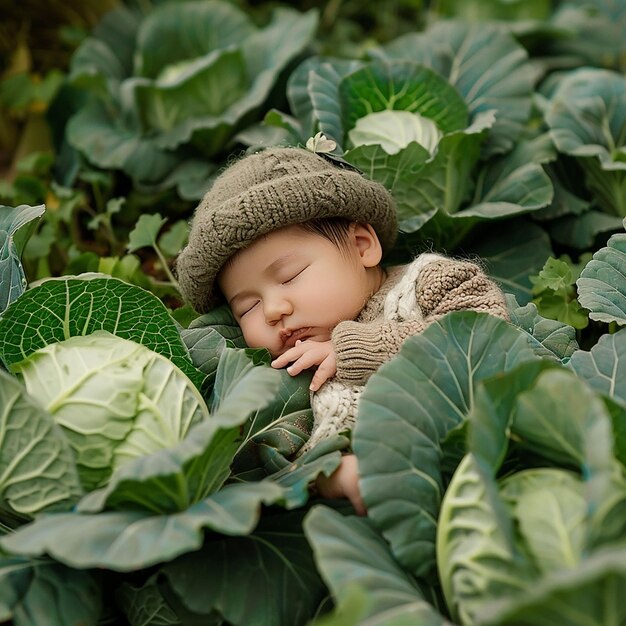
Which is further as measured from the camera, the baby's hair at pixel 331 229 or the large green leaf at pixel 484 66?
the large green leaf at pixel 484 66

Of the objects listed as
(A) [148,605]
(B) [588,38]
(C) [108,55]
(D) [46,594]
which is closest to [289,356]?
(A) [148,605]

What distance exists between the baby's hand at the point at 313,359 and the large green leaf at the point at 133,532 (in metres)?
0.48

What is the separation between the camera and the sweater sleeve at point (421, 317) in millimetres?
1812

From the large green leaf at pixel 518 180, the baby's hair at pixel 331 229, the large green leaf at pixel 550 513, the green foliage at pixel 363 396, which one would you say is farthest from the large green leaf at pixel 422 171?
the large green leaf at pixel 550 513

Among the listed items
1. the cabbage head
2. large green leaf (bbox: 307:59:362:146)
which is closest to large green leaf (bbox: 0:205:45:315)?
the cabbage head

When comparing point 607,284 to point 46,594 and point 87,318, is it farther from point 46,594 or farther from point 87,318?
point 46,594

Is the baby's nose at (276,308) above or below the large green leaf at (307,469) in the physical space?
above

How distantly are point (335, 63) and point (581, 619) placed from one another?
2193mm

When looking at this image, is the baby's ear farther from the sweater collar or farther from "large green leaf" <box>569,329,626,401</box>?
"large green leaf" <box>569,329,626,401</box>

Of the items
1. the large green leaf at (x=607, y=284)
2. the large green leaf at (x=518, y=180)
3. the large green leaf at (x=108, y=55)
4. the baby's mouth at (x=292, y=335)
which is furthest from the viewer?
the large green leaf at (x=108, y=55)

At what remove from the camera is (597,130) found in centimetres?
270

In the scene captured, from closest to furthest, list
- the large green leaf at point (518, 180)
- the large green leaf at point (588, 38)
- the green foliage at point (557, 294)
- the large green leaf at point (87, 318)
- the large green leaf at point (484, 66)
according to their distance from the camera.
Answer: the large green leaf at point (87, 318) → the green foliage at point (557, 294) → the large green leaf at point (518, 180) → the large green leaf at point (484, 66) → the large green leaf at point (588, 38)

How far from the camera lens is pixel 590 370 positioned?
1641 millimetres

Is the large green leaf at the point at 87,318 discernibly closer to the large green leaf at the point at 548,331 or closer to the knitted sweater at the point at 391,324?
the knitted sweater at the point at 391,324
